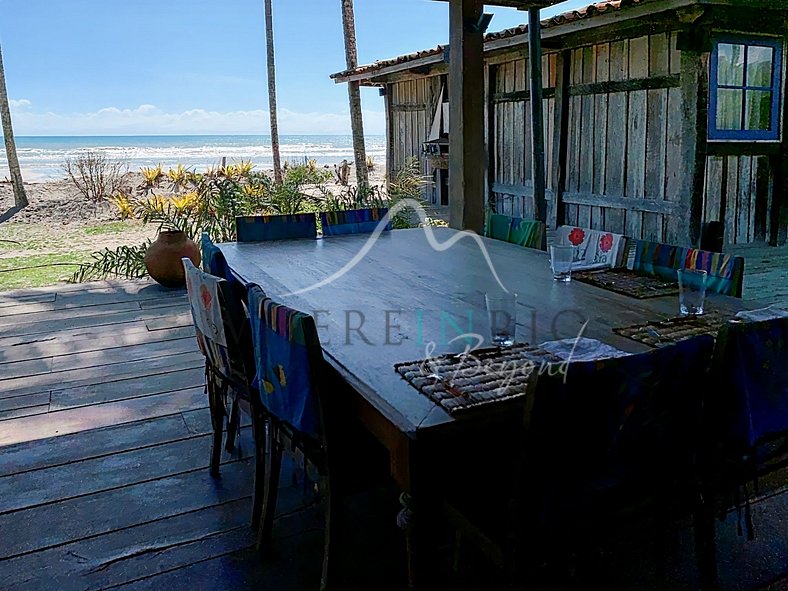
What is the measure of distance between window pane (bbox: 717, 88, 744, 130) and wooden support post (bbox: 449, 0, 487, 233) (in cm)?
337

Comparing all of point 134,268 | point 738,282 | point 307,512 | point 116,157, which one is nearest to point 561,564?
point 307,512

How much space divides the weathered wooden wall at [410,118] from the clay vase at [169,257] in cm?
528

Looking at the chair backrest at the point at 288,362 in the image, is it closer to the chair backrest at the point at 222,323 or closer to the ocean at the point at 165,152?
the chair backrest at the point at 222,323

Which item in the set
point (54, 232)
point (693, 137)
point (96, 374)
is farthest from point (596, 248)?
point (54, 232)

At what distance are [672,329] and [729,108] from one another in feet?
17.1

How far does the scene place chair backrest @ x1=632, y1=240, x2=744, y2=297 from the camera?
199 cm

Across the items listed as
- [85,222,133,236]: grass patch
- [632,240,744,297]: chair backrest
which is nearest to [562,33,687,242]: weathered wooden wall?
[632,240,744,297]: chair backrest

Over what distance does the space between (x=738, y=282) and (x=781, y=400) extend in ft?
2.07

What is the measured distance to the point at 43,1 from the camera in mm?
39594

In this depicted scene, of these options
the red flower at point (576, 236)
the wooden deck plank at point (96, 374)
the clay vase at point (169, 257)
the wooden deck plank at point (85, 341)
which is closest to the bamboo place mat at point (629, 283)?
the red flower at point (576, 236)

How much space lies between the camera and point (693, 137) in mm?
5621

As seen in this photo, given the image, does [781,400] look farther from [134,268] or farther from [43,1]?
[43,1]

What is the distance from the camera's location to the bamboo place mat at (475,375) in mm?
1303

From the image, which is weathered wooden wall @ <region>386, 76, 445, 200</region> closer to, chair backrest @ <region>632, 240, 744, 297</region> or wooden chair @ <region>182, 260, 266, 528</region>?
chair backrest @ <region>632, 240, 744, 297</region>
